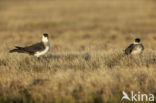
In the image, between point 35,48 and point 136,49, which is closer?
point 35,48

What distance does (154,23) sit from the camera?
2805 centimetres

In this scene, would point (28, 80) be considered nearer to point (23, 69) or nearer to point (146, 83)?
point (23, 69)

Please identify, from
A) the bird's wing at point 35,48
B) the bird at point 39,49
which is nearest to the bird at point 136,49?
the bird at point 39,49

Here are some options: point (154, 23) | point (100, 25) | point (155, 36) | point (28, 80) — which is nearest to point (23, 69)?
point (28, 80)

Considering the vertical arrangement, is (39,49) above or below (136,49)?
above

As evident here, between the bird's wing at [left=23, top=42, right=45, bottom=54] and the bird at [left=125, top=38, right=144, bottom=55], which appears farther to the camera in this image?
the bird at [left=125, top=38, right=144, bottom=55]

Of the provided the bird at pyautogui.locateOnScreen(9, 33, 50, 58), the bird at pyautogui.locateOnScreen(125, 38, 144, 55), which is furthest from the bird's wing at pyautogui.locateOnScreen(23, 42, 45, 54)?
the bird at pyautogui.locateOnScreen(125, 38, 144, 55)

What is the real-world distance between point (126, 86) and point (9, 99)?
310cm

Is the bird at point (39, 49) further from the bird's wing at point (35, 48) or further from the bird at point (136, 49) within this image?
the bird at point (136, 49)

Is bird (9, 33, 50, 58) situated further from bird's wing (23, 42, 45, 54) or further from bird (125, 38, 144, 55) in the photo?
bird (125, 38, 144, 55)

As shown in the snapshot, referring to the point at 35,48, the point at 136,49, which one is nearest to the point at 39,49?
the point at 35,48

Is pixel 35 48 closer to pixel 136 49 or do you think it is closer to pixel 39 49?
pixel 39 49

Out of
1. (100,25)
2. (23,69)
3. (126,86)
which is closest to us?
(126,86)

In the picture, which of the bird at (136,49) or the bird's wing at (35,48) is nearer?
the bird's wing at (35,48)
